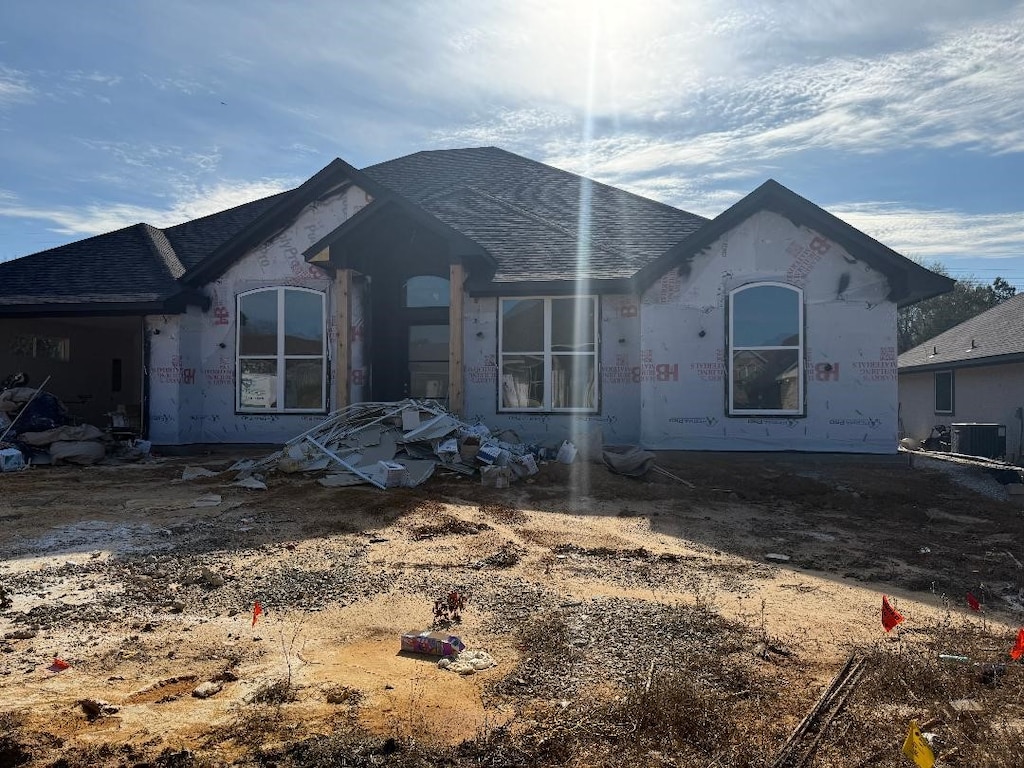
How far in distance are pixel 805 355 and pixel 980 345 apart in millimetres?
13853

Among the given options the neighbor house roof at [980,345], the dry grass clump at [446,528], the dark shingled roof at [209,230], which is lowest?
the dry grass clump at [446,528]

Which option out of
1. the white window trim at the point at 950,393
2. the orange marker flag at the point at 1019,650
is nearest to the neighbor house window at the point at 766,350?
the orange marker flag at the point at 1019,650

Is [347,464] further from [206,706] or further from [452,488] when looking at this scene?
[206,706]

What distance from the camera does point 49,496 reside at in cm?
894

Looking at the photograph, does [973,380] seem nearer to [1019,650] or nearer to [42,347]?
[1019,650]

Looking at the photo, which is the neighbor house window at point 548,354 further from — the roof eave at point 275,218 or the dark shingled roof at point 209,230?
the dark shingled roof at point 209,230

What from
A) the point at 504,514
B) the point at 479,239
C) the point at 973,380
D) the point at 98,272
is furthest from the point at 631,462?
the point at 973,380

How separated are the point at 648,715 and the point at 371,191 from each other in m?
11.7

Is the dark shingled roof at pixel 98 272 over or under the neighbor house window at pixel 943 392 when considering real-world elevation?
over

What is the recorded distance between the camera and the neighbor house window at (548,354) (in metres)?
12.4

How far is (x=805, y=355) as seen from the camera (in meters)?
11.5

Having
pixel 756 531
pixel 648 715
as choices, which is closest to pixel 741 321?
pixel 756 531

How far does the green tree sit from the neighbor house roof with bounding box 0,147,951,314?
34.4 metres

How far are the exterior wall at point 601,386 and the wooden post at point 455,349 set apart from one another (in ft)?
1.91
